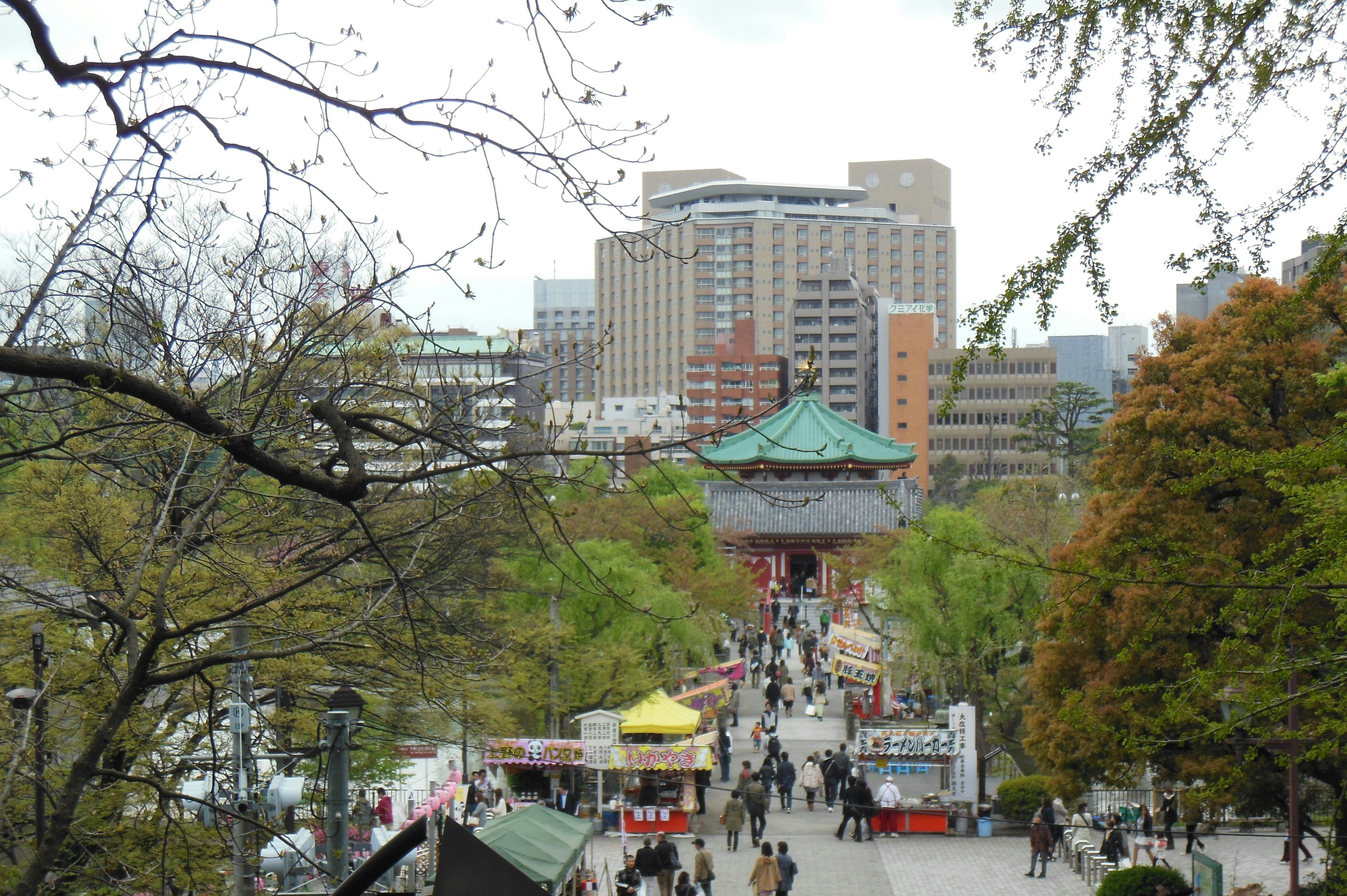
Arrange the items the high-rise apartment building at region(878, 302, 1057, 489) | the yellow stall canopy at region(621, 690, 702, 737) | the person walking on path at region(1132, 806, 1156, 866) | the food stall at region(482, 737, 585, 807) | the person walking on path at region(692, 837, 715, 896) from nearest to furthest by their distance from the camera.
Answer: the person walking on path at region(692, 837, 715, 896), the person walking on path at region(1132, 806, 1156, 866), the food stall at region(482, 737, 585, 807), the yellow stall canopy at region(621, 690, 702, 737), the high-rise apartment building at region(878, 302, 1057, 489)

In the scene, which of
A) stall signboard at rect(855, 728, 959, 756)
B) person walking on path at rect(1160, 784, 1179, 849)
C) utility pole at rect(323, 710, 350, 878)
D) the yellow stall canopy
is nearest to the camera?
utility pole at rect(323, 710, 350, 878)

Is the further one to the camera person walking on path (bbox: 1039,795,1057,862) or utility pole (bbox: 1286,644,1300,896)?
person walking on path (bbox: 1039,795,1057,862)

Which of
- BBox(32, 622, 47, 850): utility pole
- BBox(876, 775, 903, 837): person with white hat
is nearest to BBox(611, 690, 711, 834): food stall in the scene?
BBox(876, 775, 903, 837): person with white hat

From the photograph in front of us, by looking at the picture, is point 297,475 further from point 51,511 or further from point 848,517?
point 848,517

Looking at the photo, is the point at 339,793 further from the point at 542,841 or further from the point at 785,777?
the point at 785,777

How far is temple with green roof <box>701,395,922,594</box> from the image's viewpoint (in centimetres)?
5172

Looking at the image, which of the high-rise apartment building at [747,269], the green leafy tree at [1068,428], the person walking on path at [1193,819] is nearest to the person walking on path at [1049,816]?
the person walking on path at [1193,819]

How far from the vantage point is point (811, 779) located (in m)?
22.6

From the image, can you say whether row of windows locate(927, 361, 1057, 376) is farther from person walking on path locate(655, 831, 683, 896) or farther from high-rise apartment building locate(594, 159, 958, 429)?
person walking on path locate(655, 831, 683, 896)

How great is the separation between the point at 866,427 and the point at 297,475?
300 feet

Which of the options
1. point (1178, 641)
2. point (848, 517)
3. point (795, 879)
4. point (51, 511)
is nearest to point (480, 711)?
point (795, 879)

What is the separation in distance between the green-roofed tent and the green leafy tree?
1968 inches

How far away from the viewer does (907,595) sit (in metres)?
25.1

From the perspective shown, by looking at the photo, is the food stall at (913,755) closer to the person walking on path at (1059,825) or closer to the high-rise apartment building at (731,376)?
the person walking on path at (1059,825)
